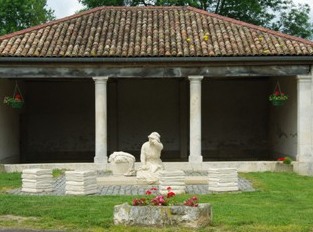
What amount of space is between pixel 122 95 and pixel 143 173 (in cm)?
1149

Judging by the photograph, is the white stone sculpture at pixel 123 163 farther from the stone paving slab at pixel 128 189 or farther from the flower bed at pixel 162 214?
the flower bed at pixel 162 214

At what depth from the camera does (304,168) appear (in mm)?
20484

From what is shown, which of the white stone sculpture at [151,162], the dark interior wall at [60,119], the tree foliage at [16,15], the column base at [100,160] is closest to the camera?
the white stone sculpture at [151,162]

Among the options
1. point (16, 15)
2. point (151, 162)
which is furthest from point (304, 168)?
Result: point (16, 15)

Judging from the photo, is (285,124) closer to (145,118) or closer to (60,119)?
(145,118)

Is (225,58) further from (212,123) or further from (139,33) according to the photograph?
(212,123)

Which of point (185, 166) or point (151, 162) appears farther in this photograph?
point (185, 166)

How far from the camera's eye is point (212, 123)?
27.7 m

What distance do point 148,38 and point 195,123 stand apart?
11.2 ft

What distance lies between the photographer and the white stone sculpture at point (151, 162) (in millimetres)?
16094

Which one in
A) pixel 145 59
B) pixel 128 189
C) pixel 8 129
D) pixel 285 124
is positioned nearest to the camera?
pixel 128 189

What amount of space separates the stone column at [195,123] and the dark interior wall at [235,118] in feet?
21.6

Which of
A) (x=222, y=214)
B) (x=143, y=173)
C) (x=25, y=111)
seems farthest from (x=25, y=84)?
(x=222, y=214)

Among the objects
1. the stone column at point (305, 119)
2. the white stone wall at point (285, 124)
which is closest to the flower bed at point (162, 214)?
the stone column at point (305, 119)
